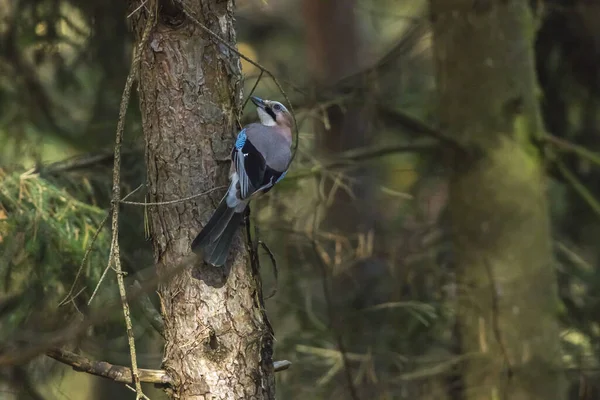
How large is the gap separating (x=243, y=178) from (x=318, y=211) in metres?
3.60

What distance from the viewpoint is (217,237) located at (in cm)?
264

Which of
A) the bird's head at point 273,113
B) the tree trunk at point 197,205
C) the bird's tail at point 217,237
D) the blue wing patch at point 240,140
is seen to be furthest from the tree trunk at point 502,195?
the bird's tail at point 217,237

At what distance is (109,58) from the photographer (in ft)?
18.3

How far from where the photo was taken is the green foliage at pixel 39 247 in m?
3.76

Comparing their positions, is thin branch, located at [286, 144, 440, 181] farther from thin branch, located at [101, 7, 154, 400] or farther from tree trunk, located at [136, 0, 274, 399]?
thin branch, located at [101, 7, 154, 400]

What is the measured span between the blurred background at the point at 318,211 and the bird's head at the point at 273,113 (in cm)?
36

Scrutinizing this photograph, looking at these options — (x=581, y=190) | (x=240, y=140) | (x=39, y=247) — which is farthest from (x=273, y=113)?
(x=581, y=190)

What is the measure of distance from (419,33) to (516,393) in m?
2.52

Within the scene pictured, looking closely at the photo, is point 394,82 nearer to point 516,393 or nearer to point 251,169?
point 516,393

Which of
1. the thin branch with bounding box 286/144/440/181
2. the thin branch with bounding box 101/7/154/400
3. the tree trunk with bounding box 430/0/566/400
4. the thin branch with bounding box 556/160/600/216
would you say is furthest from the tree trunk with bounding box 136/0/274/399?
the thin branch with bounding box 556/160/600/216

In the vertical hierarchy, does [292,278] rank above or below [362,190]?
below

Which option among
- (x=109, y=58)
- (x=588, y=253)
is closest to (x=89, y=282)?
(x=109, y=58)

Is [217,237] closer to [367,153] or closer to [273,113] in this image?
[273,113]

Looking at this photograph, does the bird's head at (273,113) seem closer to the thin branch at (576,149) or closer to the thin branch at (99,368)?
the thin branch at (99,368)
